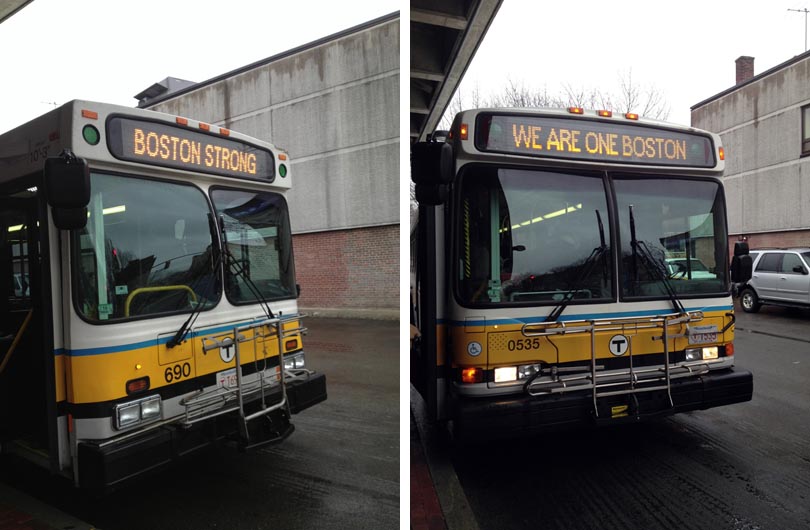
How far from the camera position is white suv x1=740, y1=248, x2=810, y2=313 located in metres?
10.6

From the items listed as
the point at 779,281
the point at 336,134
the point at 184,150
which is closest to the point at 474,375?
the point at 336,134

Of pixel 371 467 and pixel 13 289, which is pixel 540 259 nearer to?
pixel 371 467

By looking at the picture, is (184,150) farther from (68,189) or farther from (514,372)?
(514,372)

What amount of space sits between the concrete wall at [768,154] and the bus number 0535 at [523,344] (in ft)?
50.7

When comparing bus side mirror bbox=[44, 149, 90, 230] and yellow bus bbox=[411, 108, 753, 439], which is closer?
bus side mirror bbox=[44, 149, 90, 230]

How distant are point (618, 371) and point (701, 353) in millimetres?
707

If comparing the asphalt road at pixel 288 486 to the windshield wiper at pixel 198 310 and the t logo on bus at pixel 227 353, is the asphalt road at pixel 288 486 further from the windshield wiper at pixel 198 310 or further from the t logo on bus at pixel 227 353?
the windshield wiper at pixel 198 310

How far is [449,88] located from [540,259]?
141 inches

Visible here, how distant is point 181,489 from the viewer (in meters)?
3.26

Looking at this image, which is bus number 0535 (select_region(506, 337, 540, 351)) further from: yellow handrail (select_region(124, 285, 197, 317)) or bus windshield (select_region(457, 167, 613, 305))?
yellow handrail (select_region(124, 285, 197, 317))

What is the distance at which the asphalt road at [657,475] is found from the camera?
2898 millimetres

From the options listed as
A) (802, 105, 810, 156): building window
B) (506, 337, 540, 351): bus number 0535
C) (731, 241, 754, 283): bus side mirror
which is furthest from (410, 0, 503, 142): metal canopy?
(802, 105, 810, 156): building window

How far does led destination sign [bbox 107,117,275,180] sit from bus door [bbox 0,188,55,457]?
23.0 inches

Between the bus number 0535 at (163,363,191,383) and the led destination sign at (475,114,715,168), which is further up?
the led destination sign at (475,114,715,168)
